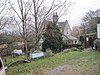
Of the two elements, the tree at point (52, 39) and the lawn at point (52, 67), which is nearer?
the lawn at point (52, 67)

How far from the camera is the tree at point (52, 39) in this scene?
1197 inches

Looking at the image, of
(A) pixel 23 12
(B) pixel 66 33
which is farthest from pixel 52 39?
(B) pixel 66 33

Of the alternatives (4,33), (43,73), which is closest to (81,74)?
(43,73)

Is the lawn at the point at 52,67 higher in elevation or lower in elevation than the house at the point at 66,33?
lower

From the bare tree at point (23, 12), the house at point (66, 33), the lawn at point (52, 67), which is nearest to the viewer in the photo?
the lawn at point (52, 67)

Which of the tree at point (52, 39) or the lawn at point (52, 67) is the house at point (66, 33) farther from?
the lawn at point (52, 67)

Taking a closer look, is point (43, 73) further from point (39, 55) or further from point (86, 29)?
point (86, 29)

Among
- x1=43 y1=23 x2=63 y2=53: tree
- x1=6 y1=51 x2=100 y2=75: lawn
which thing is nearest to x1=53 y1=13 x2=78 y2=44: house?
x1=43 y1=23 x2=63 y2=53: tree

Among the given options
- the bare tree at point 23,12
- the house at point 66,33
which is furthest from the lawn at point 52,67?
the house at point 66,33

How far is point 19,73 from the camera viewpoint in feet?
41.7

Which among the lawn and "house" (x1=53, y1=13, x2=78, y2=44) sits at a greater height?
"house" (x1=53, y1=13, x2=78, y2=44)

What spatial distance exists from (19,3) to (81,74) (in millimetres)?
17346

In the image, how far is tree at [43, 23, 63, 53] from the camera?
30.4 m

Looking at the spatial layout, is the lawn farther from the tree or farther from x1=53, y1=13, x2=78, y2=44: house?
x1=53, y1=13, x2=78, y2=44: house
